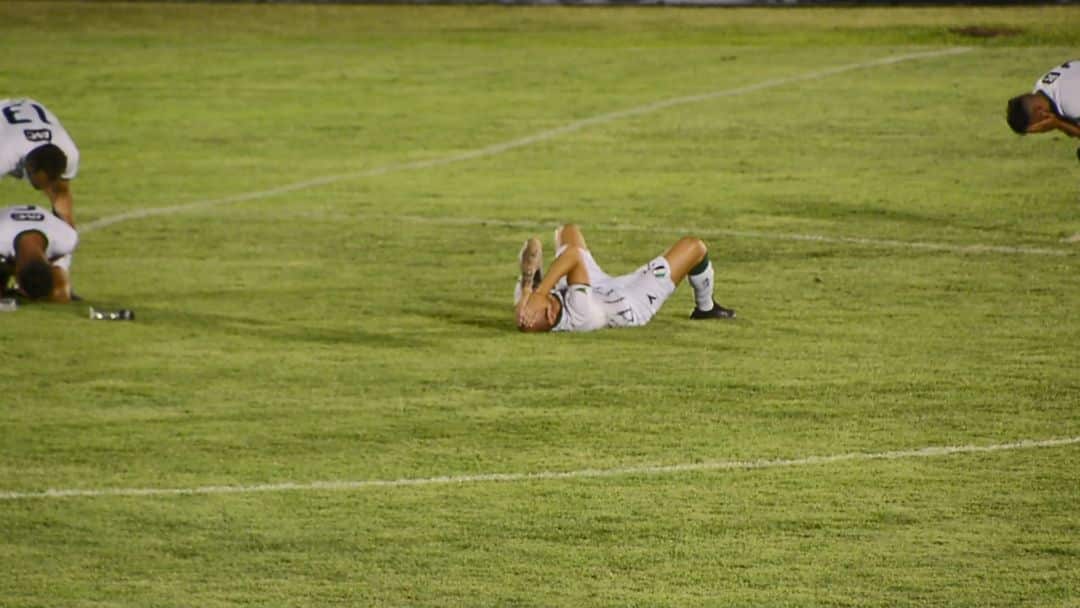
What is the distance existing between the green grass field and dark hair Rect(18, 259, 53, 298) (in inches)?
19.0

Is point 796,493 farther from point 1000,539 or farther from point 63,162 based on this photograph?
point 63,162

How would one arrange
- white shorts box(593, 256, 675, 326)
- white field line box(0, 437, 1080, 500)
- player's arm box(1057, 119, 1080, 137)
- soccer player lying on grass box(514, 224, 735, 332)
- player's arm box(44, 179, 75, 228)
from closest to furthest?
1. white field line box(0, 437, 1080, 500)
2. soccer player lying on grass box(514, 224, 735, 332)
3. white shorts box(593, 256, 675, 326)
4. player's arm box(44, 179, 75, 228)
5. player's arm box(1057, 119, 1080, 137)

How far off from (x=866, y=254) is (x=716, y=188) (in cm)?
374

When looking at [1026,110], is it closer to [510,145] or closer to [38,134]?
[38,134]

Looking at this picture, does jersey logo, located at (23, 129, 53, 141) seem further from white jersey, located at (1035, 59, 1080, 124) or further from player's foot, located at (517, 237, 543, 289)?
white jersey, located at (1035, 59, 1080, 124)

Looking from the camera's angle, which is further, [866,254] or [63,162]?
[866,254]

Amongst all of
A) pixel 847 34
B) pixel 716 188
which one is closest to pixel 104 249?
pixel 716 188

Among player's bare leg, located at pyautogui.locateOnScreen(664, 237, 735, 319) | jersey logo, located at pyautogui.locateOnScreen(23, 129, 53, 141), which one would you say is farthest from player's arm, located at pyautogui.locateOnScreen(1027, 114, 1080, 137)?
jersey logo, located at pyautogui.locateOnScreen(23, 129, 53, 141)

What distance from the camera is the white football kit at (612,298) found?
518 inches

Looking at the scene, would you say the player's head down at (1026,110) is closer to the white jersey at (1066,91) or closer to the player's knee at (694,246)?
the white jersey at (1066,91)

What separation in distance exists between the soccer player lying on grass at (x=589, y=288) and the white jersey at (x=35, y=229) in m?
3.00

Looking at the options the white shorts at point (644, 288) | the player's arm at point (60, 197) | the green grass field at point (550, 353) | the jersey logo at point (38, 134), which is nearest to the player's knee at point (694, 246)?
the white shorts at point (644, 288)

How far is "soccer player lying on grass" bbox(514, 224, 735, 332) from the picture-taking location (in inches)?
512

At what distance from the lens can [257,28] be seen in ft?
105
